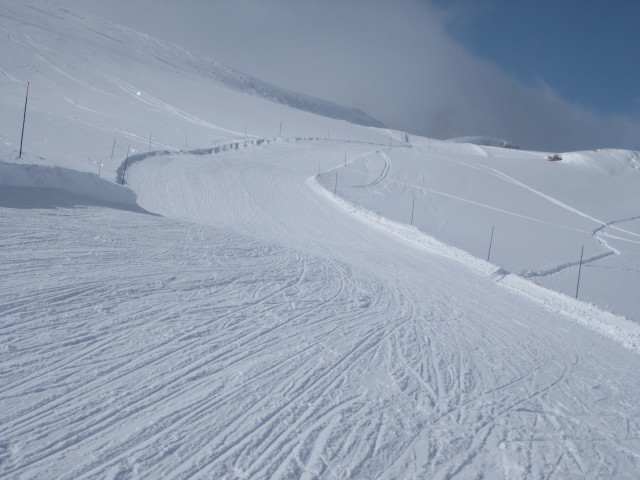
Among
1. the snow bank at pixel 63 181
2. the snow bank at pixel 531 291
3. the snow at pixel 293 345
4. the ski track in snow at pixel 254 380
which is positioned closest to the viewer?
the ski track in snow at pixel 254 380

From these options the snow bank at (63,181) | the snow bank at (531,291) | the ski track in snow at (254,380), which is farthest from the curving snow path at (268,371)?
the snow bank at (63,181)

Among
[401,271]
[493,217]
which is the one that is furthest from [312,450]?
[493,217]

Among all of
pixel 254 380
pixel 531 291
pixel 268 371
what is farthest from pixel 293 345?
pixel 531 291

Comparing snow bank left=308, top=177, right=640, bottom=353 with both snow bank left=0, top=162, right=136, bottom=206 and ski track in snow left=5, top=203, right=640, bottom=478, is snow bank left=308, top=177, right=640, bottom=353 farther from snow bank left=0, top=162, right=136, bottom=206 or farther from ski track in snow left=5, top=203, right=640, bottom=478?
snow bank left=0, top=162, right=136, bottom=206

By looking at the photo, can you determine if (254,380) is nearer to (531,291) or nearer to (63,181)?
(63,181)

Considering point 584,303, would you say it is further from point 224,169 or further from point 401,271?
point 224,169

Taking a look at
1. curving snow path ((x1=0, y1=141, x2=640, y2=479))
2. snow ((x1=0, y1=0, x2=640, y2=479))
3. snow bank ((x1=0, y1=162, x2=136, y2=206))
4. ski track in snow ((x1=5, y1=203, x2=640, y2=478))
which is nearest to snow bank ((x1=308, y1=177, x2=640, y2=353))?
snow ((x1=0, y1=0, x2=640, y2=479))

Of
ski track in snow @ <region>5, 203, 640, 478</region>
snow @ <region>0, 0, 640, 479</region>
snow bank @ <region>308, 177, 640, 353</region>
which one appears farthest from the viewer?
snow bank @ <region>308, 177, 640, 353</region>

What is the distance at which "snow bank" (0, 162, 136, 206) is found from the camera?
1092 centimetres

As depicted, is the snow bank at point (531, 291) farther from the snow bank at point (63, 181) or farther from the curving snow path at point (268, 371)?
the snow bank at point (63, 181)

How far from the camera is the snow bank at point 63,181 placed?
35.8ft

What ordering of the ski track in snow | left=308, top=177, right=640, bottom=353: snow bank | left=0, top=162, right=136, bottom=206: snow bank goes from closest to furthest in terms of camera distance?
1. the ski track in snow
2. left=0, top=162, right=136, bottom=206: snow bank
3. left=308, top=177, right=640, bottom=353: snow bank

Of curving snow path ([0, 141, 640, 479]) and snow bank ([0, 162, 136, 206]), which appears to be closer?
curving snow path ([0, 141, 640, 479])

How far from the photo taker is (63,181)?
40.6 ft
